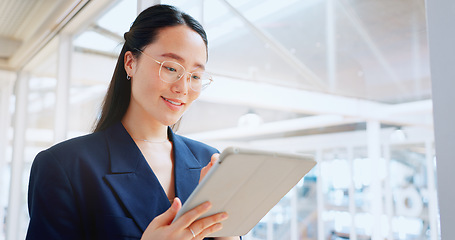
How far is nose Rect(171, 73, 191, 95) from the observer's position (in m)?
0.95

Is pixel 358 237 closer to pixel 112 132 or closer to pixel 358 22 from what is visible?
pixel 358 22

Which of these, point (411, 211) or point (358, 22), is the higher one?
point (358, 22)

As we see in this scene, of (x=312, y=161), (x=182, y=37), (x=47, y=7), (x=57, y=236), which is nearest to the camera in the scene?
(x=312, y=161)

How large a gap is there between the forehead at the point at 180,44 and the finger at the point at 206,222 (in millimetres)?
385

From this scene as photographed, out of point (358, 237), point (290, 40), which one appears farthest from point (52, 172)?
point (358, 237)

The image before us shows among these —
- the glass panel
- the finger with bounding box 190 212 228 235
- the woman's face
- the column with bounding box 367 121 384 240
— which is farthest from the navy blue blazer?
the glass panel

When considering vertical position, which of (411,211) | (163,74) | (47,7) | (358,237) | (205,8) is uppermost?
(47,7)

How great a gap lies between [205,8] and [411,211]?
5.78 meters

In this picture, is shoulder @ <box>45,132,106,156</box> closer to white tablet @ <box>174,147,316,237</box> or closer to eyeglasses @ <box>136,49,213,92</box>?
eyeglasses @ <box>136,49,213,92</box>

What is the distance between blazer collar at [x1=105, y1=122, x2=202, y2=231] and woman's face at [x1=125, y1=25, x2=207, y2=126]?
0.11 m

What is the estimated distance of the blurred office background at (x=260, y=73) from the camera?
2629 mm

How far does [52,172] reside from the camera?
916 millimetres

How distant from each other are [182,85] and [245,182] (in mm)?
324

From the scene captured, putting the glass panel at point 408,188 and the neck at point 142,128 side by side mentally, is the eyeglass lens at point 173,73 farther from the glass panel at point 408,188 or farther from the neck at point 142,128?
the glass panel at point 408,188
